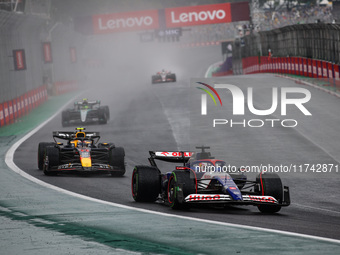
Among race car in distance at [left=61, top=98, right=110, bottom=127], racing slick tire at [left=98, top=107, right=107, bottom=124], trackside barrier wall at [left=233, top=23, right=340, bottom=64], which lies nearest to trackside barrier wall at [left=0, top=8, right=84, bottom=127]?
race car in distance at [left=61, top=98, right=110, bottom=127]

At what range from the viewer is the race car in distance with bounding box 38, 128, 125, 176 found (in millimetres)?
17312

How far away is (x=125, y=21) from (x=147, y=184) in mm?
63783

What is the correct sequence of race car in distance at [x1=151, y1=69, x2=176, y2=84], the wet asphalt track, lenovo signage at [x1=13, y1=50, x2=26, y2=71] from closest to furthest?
the wet asphalt track
lenovo signage at [x1=13, y1=50, x2=26, y2=71]
race car in distance at [x1=151, y1=69, x2=176, y2=84]

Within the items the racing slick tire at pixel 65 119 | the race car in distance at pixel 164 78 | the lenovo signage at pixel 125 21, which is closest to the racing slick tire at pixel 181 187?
the racing slick tire at pixel 65 119

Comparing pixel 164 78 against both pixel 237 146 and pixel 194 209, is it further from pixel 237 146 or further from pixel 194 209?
pixel 194 209

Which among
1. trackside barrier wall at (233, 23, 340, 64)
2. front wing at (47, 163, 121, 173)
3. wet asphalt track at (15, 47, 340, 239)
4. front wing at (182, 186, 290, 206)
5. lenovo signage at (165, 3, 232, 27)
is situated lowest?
wet asphalt track at (15, 47, 340, 239)

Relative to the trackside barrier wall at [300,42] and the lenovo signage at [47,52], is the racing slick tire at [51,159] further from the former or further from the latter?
the lenovo signage at [47,52]

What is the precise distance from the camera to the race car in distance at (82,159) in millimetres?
17312

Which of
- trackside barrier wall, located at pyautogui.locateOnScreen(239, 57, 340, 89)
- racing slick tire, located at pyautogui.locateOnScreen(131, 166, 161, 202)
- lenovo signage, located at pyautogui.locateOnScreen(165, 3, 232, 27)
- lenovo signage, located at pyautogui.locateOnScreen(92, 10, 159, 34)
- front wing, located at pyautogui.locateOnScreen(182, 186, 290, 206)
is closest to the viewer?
front wing, located at pyautogui.locateOnScreen(182, 186, 290, 206)

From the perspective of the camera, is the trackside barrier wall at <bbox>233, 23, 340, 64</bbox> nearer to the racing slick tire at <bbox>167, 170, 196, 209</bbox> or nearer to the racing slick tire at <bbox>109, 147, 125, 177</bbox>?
the racing slick tire at <bbox>109, 147, 125, 177</bbox>

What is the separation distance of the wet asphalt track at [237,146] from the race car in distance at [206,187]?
0.75 feet

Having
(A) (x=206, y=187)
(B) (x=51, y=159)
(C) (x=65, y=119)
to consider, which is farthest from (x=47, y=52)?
(A) (x=206, y=187)

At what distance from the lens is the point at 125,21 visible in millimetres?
75500

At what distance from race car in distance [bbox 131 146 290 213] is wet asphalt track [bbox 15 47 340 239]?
0.75 feet
